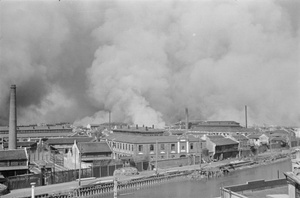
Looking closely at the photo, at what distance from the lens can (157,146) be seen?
182ft

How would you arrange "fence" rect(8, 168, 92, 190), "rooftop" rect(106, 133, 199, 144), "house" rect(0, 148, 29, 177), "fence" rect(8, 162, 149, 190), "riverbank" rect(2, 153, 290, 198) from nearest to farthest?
"riverbank" rect(2, 153, 290, 198)
"fence" rect(8, 168, 92, 190)
"fence" rect(8, 162, 149, 190)
"house" rect(0, 148, 29, 177)
"rooftop" rect(106, 133, 199, 144)

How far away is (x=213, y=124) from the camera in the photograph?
3794 inches

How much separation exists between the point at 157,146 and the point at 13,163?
74.1 feet

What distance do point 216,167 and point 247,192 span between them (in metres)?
27.3

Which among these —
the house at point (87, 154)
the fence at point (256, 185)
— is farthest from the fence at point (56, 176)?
the fence at point (256, 185)

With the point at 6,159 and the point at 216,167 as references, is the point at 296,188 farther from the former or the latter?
the point at 216,167

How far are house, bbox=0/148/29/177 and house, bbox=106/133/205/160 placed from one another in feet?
57.2

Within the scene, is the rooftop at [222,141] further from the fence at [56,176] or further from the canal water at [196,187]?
the fence at [56,176]

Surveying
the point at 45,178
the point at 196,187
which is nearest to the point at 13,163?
the point at 45,178

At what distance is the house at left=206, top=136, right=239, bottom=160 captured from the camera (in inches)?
2436

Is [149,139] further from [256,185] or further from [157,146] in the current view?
[256,185]

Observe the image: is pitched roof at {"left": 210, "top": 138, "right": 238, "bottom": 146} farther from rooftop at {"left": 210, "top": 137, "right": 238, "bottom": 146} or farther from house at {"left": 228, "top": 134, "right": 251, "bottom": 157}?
house at {"left": 228, "top": 134, "right": 251, "bottom": 157}

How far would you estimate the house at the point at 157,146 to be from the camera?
55.0m

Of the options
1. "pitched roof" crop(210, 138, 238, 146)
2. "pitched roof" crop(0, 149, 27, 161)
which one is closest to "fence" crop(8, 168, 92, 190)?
"pitched roof" crop(0, 149, 27, 161)
